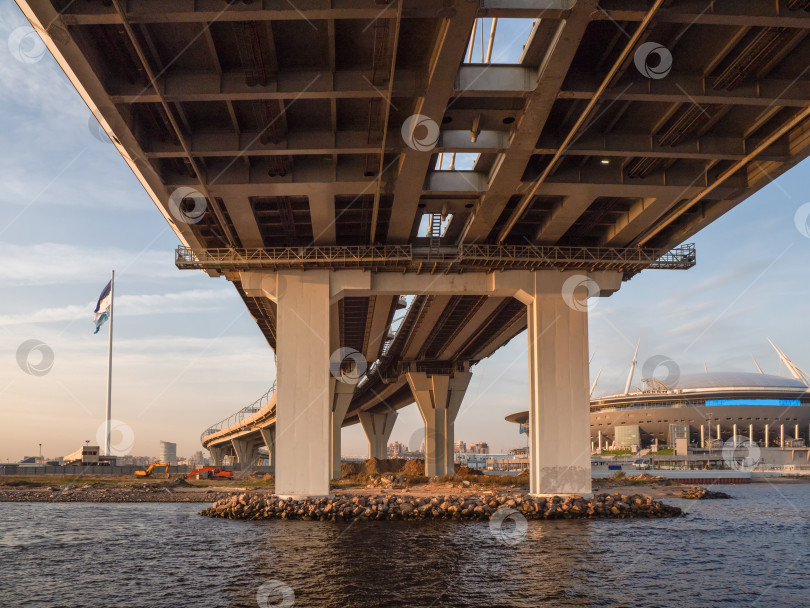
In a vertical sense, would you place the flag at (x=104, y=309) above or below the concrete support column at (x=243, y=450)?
above

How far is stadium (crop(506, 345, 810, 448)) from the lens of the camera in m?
159

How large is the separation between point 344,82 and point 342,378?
5941 centimetres

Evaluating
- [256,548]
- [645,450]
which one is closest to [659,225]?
[256,548]

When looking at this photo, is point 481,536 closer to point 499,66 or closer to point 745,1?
point 499,66

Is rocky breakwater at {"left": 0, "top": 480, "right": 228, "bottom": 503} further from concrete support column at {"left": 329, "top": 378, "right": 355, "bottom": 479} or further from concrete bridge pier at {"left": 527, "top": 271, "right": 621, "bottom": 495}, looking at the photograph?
concrete bridge pier at {"left": 527, "top": 271, "right": 621, "bottom": 495}

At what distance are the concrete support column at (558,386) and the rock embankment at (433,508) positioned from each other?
5.05ft

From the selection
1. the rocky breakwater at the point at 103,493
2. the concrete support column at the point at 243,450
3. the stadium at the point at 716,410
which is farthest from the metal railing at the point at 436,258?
the stadium at the point at 716,410

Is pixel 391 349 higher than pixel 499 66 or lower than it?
lower

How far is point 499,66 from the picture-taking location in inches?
948

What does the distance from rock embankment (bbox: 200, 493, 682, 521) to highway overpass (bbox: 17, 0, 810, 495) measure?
5.48 feet

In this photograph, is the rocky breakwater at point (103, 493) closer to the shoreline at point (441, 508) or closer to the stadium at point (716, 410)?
the shoreline at point (441, 508)

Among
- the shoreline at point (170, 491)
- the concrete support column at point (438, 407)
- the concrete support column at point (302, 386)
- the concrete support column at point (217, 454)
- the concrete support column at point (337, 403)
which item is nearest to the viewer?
the concrete support column at point (302, 386)

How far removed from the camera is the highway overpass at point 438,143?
857 inches

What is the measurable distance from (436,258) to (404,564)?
64.0 ft
